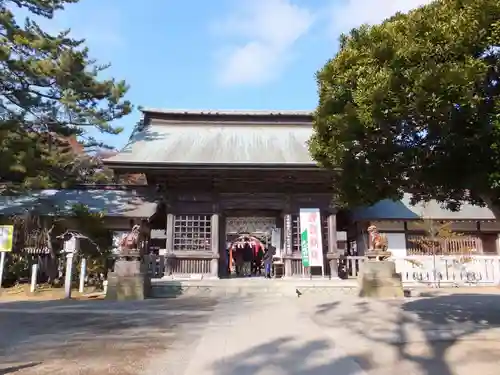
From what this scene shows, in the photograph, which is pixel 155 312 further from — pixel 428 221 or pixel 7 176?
pixel 428 221

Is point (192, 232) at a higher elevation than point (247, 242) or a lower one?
lower

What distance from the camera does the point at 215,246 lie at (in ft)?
51.4

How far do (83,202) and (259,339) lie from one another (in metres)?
14.9

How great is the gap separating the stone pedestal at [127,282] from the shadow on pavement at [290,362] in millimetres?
7178

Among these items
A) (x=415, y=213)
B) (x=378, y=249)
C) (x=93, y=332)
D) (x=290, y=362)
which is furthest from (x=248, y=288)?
(x=415, y=213)

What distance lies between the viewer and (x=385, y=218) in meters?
19.0

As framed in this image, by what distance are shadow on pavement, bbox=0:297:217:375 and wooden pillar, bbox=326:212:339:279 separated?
6.15 meters

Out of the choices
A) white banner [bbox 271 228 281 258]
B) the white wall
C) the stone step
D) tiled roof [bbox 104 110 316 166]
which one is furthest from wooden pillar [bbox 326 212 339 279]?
the white wall

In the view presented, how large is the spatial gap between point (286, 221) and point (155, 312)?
768 centimetres

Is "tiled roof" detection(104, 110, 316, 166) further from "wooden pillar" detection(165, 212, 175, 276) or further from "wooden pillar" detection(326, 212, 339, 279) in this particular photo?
"wooden pillar" detection(326, 212, 339, 279)

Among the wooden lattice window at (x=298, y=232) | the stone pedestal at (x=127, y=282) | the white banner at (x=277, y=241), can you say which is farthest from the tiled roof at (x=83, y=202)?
the wooden lattice window at (x=298, y=232)

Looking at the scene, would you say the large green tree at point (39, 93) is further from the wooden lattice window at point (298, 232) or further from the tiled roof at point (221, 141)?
the wooden lattice window at point (298, 232)

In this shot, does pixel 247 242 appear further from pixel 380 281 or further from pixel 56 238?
pixel 380 281

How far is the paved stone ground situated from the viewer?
16.6ft
